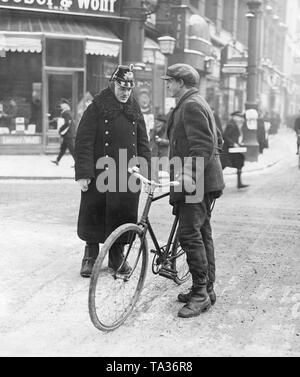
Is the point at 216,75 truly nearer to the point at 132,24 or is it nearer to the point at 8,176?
the point at 132,24

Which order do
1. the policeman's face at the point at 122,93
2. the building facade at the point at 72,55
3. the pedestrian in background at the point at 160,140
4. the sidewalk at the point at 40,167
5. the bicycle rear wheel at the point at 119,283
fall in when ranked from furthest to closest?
the building facade at the point at 72,55, the sidewalk at the point at 40,167, the pedestrian in background at the point at 160,140, the policeman's face at the point at 122,93, the bicycle rear wheel at the point at 119,283

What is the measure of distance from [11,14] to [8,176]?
6938 mm

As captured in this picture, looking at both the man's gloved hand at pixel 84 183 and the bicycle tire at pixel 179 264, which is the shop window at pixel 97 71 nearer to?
the man's gloved hand at pixel 84 183

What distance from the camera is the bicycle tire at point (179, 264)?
5.10 metres

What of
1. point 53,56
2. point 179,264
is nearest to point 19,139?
point 53,56

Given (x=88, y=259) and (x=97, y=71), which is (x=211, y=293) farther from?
(x=97, y=71)

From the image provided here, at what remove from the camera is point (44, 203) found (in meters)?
10.0

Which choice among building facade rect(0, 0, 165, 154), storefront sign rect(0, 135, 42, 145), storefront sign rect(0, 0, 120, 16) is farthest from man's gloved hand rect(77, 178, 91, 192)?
storefront sign rect(0, 0, 120, 16)

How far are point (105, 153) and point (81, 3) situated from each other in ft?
48.9

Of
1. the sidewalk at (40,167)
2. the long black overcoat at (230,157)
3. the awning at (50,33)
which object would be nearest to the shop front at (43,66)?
the awning at (50,33)

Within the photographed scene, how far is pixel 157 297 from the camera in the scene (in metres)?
5.14

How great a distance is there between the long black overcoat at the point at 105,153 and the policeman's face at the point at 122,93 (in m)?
0.04

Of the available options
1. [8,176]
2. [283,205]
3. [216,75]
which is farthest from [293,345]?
[216,75]

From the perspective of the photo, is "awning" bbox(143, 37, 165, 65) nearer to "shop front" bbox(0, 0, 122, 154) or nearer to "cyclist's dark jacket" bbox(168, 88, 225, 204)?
"shop front" bbox(0, 0, 122, 154)
